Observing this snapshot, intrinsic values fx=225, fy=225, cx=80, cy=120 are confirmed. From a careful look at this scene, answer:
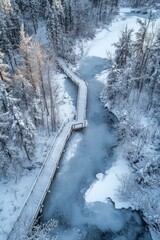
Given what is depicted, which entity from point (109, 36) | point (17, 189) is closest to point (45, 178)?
point (17, 189)

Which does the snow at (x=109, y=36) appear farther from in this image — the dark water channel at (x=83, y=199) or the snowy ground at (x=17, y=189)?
the snowy ground at (x=17, y=189)

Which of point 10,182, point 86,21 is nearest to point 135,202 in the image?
point 10,182

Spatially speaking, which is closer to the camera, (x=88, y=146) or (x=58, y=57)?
(x=88, y=146)

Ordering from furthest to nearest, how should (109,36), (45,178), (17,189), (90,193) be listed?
(109,36) → (45,178) → (90,193) → (17,189)

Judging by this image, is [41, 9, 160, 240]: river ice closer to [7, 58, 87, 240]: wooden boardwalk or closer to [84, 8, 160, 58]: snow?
[7, 58, 87, 240]: wooden boardwalk

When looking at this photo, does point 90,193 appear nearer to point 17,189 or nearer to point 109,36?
point 17,189

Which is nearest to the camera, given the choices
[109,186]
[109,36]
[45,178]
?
[109,186]

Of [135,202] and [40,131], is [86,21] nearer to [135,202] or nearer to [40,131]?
[40,131]

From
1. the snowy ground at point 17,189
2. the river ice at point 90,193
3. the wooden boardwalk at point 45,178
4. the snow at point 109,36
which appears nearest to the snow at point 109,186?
the river ice at point 90,193
